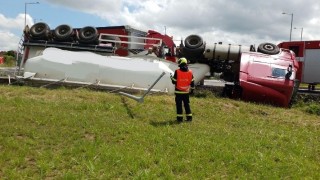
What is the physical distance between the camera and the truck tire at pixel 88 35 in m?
14.8

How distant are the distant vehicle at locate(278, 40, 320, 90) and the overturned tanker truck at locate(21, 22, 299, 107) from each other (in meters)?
5.07

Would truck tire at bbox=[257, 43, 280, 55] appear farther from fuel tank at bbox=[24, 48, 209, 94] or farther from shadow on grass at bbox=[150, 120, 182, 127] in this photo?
shadow on grass at bbox=[150, 120, 182, 127]

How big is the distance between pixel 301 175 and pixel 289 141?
1799 millimetres

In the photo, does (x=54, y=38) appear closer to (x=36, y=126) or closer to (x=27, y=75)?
(x=27, y=75)

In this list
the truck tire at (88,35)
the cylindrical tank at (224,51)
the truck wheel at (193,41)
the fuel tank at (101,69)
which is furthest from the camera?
the truck tire at (88,35)

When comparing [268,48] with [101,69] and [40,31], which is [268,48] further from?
[40,31]

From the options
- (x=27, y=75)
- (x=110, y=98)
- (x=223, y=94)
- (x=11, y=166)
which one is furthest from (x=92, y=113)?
(x=223, y=94)

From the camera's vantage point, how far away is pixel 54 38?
598 inches

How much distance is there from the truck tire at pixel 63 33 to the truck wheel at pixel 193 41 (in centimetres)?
428

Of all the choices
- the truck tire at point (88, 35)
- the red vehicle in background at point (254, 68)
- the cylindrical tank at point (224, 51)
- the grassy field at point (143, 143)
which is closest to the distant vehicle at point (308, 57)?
the red vehicle in background at point (254, 68)

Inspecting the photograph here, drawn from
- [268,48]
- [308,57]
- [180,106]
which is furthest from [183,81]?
[308,57]

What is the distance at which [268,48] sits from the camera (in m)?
14.4

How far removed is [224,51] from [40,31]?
6.93 m

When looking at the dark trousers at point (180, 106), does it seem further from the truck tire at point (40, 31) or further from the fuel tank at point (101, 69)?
the truck tire at point (40, 31)
